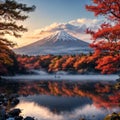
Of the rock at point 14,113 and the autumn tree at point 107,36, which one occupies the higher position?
the autumn tree at point 107,36

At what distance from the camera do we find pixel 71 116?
2508 centimetres

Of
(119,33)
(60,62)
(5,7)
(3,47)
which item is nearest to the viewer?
(119,33)

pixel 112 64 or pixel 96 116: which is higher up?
pixel 112 64

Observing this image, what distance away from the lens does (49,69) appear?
112 meters

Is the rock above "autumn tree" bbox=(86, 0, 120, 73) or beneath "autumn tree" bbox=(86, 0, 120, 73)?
beneath

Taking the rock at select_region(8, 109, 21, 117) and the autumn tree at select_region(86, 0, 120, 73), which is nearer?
the autumn tree at select_region(86, 0, 120, 73)

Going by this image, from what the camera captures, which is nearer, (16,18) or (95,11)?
(95,11)

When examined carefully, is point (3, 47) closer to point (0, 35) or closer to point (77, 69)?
point (0, 35)

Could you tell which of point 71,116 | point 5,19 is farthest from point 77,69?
point 5,19

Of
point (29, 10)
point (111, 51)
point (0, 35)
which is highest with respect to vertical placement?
point (29, 10)

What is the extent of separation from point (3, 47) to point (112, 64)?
7.61m

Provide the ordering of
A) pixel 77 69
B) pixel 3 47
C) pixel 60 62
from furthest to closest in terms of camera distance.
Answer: pixel 60 62 < pixel 77 69 < pixel 3 47

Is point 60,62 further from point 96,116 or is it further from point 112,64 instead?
point 112,64

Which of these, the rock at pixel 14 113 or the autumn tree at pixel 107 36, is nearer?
the autumn tree at pixel 107 36
